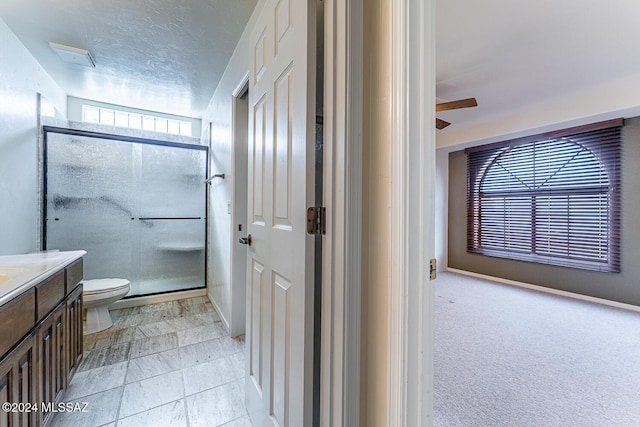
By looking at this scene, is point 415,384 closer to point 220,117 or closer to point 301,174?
point 301,174

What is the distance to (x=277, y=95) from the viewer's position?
3.70 feet

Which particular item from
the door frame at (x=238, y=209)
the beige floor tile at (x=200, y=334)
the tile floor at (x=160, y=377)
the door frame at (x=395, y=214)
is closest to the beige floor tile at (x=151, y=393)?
the tile floor at (x=160, y=377)

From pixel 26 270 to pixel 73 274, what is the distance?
34 centimetres

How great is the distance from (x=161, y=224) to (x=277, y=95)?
2.71m

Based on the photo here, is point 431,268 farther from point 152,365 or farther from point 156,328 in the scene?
point 156,328

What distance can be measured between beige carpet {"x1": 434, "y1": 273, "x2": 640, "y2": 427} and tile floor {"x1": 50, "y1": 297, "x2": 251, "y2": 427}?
120 centimetres

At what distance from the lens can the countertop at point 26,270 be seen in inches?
36.3

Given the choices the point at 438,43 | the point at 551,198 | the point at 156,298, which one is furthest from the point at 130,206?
the point at 551,198

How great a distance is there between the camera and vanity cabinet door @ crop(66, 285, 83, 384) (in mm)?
1447

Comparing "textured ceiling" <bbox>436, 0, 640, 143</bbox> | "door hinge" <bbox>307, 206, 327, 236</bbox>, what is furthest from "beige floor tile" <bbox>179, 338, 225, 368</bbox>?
"textured ceiling" <bbox>436, 0, 640, 143</bbox>

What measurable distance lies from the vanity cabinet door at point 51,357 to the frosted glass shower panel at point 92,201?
177cm

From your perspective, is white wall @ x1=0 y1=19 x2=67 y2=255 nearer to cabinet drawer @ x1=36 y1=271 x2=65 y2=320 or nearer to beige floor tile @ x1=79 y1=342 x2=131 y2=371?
beige floor tile @ x1=79 y1=342 x2=131 y2=371

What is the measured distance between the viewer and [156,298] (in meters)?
3.02

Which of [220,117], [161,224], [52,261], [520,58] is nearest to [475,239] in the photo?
[520,58]
